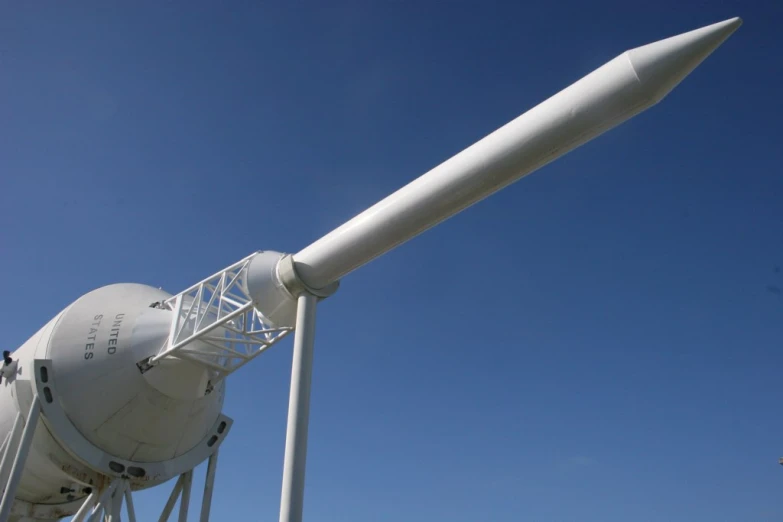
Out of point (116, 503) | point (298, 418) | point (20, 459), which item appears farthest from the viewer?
point (116, 503)

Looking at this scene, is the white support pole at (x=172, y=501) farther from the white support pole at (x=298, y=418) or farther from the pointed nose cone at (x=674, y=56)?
the pointed nose cone at (x=674, y=56)

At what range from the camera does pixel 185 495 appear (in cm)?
1457

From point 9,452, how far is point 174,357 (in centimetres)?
338

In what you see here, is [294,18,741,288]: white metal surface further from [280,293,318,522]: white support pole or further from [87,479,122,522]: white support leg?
[87,479,122,522]: white support leg

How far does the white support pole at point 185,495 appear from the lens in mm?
14328

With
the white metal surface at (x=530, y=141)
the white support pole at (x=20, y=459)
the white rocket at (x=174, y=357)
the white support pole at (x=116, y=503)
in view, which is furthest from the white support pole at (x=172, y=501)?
the white metal surface at (x=530, y=141)

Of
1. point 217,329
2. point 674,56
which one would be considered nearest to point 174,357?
point 217,329

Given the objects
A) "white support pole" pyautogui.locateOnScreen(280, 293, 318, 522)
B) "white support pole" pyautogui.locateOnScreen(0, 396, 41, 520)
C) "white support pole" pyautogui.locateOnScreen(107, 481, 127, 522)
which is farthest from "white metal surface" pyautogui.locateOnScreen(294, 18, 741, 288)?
"white support pole" pyautogui.locateOnScreen(107, 481, 127, 522)

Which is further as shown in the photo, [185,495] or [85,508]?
[185,495]

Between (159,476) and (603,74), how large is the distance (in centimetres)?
1184

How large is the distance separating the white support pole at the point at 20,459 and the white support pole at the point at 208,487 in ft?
12.4

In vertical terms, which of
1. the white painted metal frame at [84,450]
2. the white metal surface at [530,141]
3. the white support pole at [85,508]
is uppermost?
the white metal surface at [530,141]

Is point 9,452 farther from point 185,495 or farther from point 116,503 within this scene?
point 185,495

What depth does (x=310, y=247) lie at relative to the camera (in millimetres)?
11703
